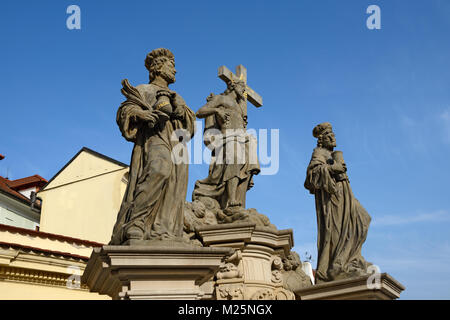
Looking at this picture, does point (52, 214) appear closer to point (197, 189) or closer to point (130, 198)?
point (197, 189)

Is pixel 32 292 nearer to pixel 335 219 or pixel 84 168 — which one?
pixel 335 219

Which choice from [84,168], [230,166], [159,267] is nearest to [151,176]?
[159,267]

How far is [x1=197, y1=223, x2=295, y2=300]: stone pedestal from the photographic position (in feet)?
22.1

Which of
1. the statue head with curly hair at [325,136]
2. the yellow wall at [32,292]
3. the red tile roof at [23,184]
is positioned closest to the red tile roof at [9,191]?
the red tile roof at [23,184]

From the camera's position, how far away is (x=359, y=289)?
23.1ft

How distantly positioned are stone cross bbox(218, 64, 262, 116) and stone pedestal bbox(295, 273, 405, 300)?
11.2 ft

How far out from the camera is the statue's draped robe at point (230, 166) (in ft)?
26.2

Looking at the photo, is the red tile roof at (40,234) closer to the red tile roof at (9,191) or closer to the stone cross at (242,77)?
the stone cross at (242,77)

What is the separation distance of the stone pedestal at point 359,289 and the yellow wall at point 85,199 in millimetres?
Answer: 13864

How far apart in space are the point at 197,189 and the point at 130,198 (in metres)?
3.06

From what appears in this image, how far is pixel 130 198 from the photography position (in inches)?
197

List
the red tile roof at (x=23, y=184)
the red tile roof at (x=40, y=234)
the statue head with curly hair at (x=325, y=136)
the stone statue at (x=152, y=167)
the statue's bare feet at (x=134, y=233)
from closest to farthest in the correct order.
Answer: the statue's bare feet at (x=134, y=233)
the stone statue at (x=152, y=167)
the statue head with curly hair at (x=325, y=136)
the red tile roof at (x=40, y=234)
the red tile roof at (x=23, y=184)

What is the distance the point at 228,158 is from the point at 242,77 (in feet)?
9.68
